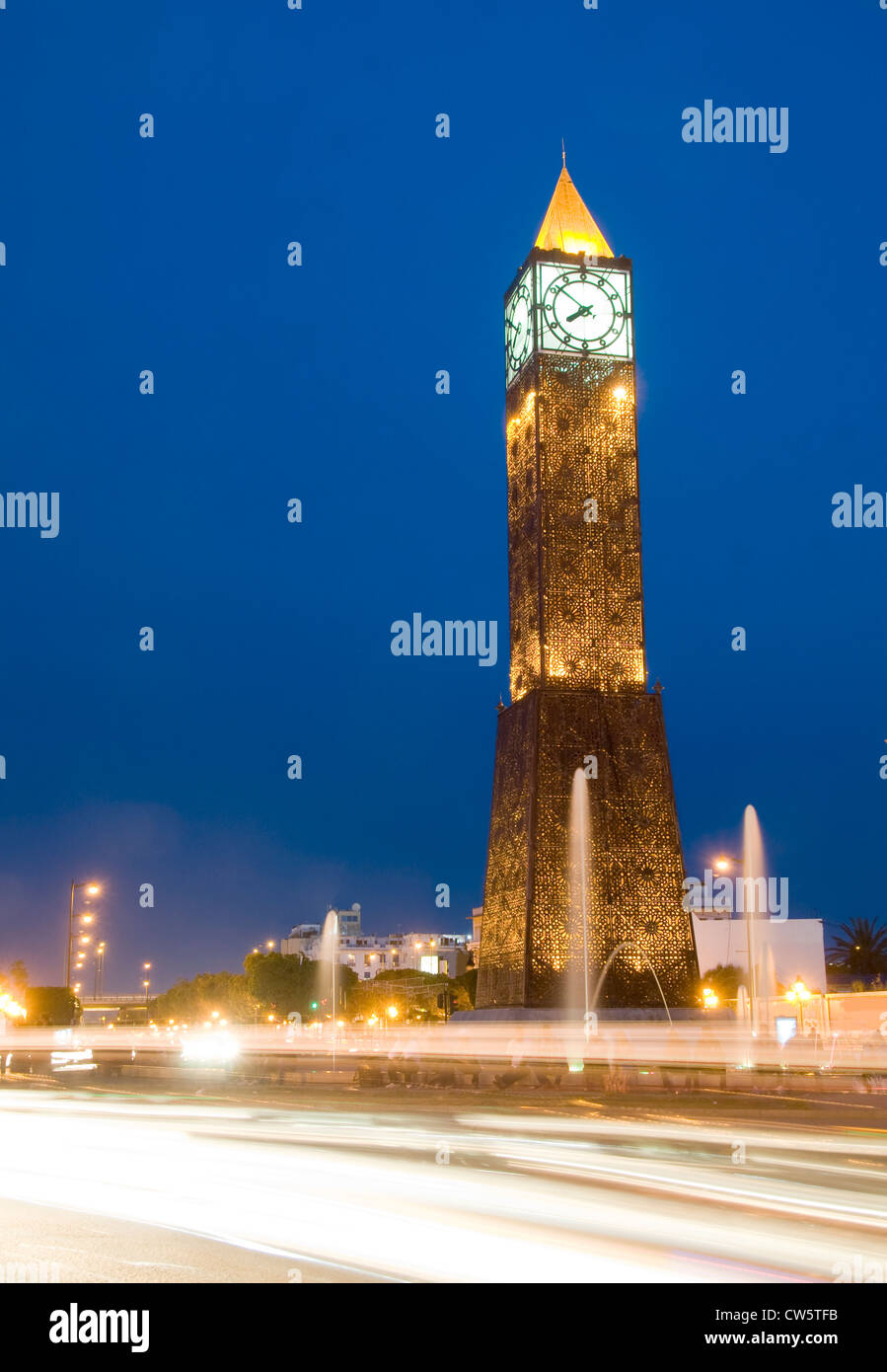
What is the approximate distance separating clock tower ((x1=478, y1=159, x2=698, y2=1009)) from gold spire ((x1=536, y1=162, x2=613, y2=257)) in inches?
46.5

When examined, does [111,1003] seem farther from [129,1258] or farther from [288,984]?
[129,1258]

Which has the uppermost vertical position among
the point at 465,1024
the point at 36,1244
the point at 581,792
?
the point at 581,792

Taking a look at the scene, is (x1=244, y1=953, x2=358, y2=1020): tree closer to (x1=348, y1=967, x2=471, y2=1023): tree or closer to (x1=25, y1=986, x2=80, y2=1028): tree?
(x1=348, y1=967, x2=471, y2=1023): tree

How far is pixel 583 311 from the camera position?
48.5 meters

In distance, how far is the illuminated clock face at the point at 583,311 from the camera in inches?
1892

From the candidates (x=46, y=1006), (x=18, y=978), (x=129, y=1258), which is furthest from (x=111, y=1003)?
(x=129, y=1258)

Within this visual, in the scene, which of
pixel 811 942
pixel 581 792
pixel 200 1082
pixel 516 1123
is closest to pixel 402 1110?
pixel 516 1123

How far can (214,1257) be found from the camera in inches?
286

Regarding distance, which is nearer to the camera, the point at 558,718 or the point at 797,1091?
the point at 797,1091

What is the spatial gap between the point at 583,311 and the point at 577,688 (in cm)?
1416
